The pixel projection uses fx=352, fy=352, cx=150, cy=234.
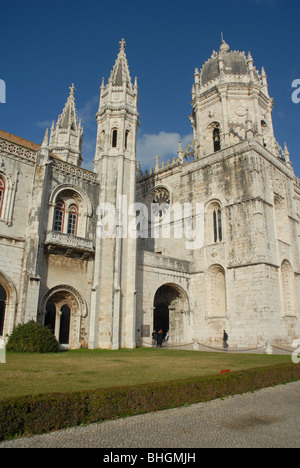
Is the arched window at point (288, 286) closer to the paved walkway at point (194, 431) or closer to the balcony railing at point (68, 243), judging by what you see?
the balcony railing at point (68, 243)

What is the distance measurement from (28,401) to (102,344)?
54.7 ft

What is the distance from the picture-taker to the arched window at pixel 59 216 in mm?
23312

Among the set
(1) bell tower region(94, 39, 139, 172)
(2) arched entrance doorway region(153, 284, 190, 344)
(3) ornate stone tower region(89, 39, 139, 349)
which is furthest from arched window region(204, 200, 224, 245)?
(1) bell tower region(94, 39, 139, 172)

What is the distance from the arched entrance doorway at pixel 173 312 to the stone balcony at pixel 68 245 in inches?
339

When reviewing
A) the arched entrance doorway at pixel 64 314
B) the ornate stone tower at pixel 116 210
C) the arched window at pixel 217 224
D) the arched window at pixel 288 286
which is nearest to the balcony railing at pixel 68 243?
the ornate stone tower at pixel 116 210

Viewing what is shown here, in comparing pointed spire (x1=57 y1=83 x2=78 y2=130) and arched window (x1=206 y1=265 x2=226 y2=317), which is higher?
pointed spire (x1=57 y1=83 x2=78 y2=130)

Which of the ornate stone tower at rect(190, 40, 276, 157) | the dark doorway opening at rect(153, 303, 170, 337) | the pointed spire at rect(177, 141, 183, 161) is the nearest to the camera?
the dark doorway opening at rect(153, 303, 170, 337)

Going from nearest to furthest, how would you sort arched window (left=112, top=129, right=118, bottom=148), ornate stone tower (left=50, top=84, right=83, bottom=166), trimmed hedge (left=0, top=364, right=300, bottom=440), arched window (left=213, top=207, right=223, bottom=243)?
trimmed hedge (left=0, top=364, right=300, bottom=440)
arched window (left=112, top=129, right=118, bottom=148)
arched window (left=213, top=207, right=223, bottom=243)
ornate stone tower (left=50, top=84, right=83, bottom=166)

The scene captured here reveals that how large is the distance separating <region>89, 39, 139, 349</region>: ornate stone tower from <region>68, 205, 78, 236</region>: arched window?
5.47 feet

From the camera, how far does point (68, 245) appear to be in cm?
2205

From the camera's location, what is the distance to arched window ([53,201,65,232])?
23.3 metres

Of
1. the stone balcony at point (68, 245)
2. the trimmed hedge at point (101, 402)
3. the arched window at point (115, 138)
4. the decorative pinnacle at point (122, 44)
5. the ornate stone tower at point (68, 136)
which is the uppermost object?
the decorative pinnacle at point (122, 44)

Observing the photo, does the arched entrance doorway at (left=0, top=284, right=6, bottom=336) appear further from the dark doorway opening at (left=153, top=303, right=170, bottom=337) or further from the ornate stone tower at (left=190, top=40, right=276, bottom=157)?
the ornate stone tower at (left=190, top=40, right=276, bottom=157)

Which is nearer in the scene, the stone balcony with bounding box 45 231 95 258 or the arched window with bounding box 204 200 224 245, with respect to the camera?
the stone balcony with bounding box 45 231 95 258
